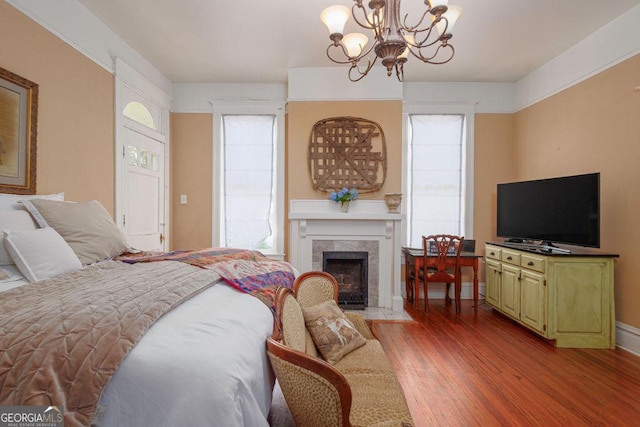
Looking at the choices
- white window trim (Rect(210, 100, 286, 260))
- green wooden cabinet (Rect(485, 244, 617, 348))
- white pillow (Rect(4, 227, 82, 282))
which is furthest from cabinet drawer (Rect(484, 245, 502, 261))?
white pillow (Rect(4, 227, 82, 282))

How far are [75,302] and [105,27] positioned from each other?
2.96 metres

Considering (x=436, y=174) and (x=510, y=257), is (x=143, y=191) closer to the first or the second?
(x=436, y=174)

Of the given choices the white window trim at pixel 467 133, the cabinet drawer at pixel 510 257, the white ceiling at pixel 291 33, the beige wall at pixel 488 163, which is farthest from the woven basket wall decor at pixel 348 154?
the cabinet drawer at pixel 510 257

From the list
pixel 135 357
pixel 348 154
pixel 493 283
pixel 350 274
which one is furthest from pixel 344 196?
pixel 135 357

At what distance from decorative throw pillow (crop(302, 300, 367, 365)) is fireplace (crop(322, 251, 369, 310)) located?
1.90 m

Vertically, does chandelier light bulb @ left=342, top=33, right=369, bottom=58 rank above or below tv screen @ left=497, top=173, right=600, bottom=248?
above

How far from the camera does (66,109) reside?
2406 millimetres

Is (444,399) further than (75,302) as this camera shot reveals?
Yes

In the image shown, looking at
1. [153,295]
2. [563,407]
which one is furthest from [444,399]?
[153,295]

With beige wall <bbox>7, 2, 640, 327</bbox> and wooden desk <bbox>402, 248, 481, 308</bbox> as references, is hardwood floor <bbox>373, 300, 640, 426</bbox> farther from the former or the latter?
beige wall <bbox>7, 2, 640, 327</bbox>

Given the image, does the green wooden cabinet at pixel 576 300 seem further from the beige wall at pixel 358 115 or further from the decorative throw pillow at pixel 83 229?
the decorative throw pillow at pixel 83 229

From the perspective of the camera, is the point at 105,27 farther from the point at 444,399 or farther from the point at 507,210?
the point at 507,210

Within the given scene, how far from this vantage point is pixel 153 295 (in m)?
1.08

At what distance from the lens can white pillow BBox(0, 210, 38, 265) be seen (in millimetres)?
1530
